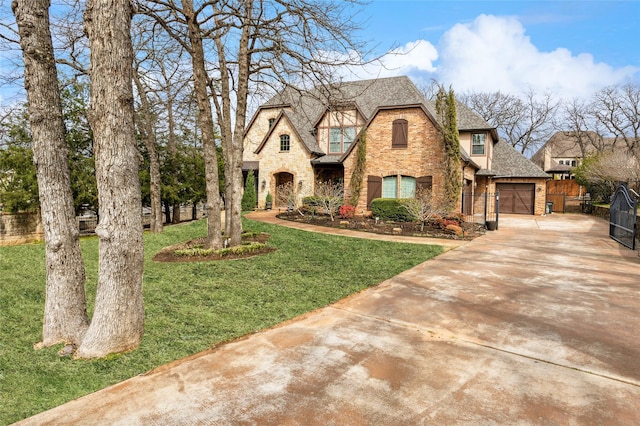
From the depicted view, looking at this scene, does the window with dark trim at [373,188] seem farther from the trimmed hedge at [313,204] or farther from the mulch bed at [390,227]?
the mulch bed at [390,227]

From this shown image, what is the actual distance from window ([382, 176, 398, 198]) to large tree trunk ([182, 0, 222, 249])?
36.0 ft

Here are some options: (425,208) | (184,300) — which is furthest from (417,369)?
(425,208)

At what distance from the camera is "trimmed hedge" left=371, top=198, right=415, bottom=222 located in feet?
55.4

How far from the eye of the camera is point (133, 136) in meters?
4.19

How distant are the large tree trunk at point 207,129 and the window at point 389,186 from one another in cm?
1097

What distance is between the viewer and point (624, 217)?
12359 millimetres

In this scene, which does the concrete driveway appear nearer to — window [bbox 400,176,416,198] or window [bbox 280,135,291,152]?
window [bbox 400,176,416,198]

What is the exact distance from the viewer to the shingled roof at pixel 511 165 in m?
24.9

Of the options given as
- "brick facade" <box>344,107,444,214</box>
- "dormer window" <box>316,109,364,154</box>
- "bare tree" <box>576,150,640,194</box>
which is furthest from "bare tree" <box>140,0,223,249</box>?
"bare tree" <box>576,150,640,194</box>

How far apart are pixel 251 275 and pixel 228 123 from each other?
664 cm

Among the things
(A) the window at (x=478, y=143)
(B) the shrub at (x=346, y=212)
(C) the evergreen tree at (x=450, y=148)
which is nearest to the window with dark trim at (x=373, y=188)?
(B) the shrub at (x=346, y=212)

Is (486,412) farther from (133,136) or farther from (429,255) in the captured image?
(429,255)

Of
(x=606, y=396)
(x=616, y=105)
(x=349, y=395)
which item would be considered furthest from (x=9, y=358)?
(x=616, y=105)

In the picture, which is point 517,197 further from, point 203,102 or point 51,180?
point 51,180
